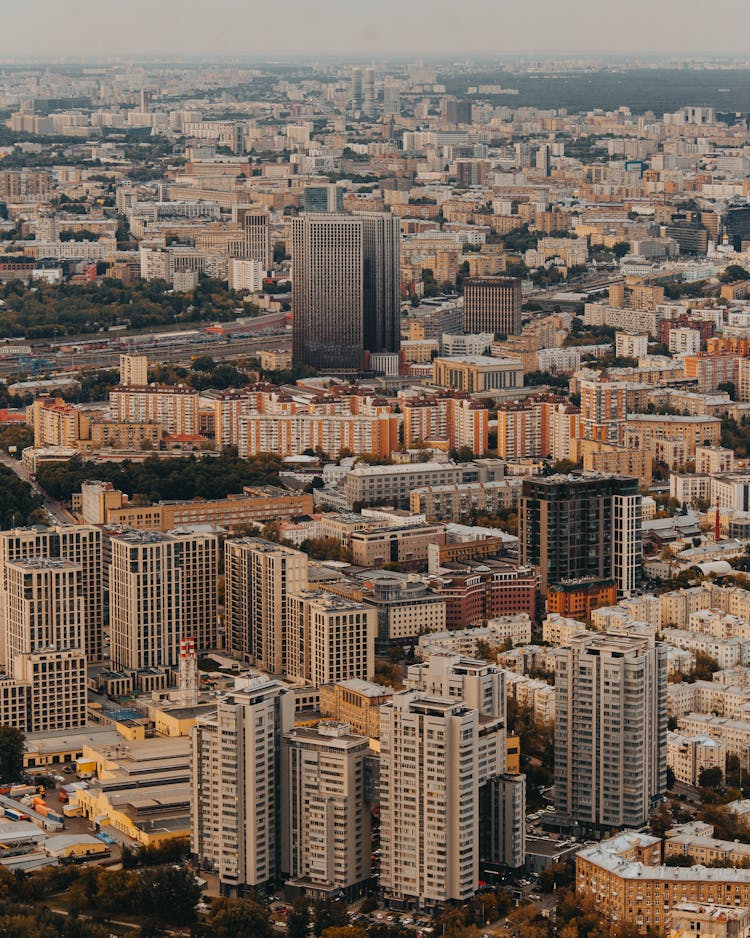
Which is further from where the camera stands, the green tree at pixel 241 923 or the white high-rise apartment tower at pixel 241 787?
the white high-rise apartment tower at pixel 241 787

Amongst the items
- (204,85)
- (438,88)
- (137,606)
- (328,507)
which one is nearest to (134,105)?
(204,85)

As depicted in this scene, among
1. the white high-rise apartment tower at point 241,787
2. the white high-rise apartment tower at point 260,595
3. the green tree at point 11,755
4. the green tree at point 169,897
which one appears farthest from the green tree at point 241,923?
the white high-rise apartment tower at point 260,595

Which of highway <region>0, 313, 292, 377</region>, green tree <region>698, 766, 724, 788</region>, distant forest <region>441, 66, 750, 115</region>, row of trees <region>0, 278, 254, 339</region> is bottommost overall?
green tree <region>698, 766, 724, 788</region>

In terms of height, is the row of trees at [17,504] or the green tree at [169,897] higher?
the row of trees at [17,504]

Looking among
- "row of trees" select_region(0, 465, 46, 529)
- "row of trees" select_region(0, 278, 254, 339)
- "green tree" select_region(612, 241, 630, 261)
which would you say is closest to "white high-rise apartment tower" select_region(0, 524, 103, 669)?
"row of trees" select_region(0, 465, 46, 529)

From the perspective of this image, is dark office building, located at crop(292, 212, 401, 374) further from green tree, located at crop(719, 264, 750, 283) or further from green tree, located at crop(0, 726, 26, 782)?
green tree, located at crop(0, 726, 26, 782)

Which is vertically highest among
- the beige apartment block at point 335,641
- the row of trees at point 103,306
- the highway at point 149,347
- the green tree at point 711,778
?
the beige apartment block at point 335,641

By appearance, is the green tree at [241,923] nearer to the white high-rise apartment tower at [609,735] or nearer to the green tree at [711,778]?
the white high-rise apartment tower at [609,735]

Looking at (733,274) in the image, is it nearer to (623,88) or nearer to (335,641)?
(335,641)
